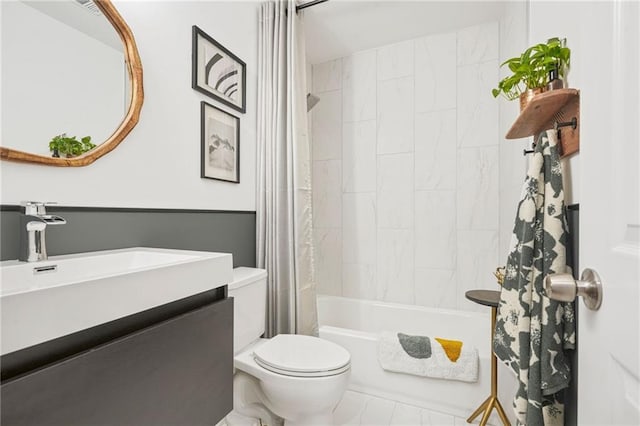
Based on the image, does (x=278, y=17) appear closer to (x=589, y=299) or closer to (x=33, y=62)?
(x=33, y=62)

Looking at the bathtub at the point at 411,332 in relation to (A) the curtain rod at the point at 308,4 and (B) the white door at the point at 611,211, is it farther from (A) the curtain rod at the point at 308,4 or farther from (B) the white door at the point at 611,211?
(A) the curtain rod at the point at 308,4

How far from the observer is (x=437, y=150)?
2.38m

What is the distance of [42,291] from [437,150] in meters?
2.37

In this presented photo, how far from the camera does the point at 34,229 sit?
870 mm

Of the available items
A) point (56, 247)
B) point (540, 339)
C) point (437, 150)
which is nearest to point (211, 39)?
point (56, 247)

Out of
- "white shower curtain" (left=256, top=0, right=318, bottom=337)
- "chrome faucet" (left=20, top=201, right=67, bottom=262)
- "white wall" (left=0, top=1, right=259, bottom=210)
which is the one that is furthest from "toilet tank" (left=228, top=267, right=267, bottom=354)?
"chrome faucet" (left=20, top=201, right=67, bottom=262)

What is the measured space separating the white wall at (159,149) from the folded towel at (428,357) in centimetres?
122

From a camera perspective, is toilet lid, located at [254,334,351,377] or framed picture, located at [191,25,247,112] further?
framed picture, located at [191,25,247,112]

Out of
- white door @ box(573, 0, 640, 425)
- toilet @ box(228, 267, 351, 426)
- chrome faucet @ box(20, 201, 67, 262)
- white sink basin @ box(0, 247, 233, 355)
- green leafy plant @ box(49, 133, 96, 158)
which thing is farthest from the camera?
toilet @ box(228, 267, 351, 426)

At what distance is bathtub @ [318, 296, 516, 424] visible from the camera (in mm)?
1659

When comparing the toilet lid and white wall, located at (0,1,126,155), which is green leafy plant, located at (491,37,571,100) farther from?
white wall, located at (0,1,126,155)

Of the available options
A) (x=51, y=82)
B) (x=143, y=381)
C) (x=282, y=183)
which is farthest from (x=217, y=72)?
(x=143, y=381)

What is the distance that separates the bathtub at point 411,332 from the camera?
1659mm

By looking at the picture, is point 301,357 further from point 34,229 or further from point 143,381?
point 34,229
